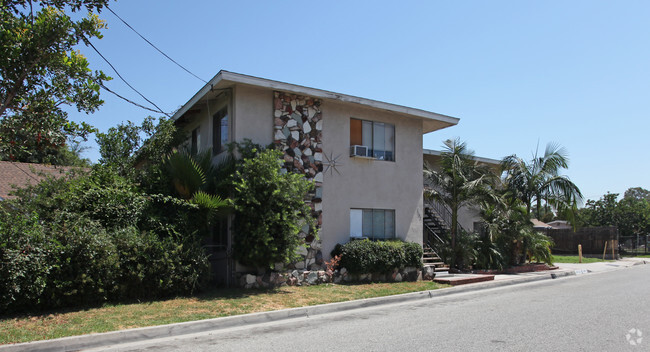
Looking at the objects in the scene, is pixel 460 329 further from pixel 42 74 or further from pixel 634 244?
pixel 634 244

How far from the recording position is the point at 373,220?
15.4 m

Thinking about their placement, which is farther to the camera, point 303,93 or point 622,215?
point 622,215

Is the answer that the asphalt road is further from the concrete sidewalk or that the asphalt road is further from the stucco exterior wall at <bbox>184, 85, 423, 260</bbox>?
the stucco exterior wall at <bbox>184, 85, 423, 260</bbox>

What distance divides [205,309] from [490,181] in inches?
494

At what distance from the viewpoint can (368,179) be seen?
604 inches

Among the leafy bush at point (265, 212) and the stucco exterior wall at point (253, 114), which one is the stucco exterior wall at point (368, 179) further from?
the leafy bush at point (265, 212)

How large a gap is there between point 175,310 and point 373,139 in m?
8.75

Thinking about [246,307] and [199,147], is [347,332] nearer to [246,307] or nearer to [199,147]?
[246,307]

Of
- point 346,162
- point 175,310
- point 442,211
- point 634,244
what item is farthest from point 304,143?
point 634,244

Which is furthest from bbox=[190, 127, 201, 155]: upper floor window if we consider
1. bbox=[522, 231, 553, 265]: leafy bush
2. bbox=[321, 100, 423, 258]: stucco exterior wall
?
bbox=[522, 231, 553, 265]: leafy bush

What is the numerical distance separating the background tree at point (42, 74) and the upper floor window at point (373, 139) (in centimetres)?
837

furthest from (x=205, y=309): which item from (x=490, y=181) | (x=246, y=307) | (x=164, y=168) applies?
(x=490, y=181)

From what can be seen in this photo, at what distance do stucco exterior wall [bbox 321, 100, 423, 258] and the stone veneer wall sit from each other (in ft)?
0.89

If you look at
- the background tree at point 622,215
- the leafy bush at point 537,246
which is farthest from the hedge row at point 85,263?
the background tree at point 622,215
